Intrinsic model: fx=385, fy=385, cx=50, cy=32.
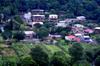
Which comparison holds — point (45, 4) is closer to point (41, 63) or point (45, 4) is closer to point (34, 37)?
point (34, 37)

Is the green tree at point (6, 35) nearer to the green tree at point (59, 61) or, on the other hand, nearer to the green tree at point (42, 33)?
the green tree at point (42, 33)

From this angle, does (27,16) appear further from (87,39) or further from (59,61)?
(59,61)

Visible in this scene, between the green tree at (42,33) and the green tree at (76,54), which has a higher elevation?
the green tree at (76,54)

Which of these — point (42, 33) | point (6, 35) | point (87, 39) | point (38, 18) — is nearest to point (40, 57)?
point (6, 35)

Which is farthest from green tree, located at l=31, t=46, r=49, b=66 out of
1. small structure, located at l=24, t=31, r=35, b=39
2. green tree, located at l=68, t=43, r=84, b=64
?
small structure, located at l=24, t=31, r=35, b=39

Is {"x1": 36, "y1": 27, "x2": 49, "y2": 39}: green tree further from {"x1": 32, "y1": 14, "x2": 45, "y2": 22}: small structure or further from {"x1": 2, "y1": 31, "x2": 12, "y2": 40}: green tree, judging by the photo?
{"x1": 32, "y1": 14, "x2": 45, "y2": 22}: small structure

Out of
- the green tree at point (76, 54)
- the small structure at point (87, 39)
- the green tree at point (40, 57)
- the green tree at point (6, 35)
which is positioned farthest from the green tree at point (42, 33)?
the green tree at point (40, 57)

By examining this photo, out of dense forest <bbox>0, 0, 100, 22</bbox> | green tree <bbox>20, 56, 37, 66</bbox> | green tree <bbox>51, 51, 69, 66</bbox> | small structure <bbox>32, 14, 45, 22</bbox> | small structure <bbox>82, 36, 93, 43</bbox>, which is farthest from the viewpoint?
dense forest <bbox>0, 0, 100, 22</bbox>

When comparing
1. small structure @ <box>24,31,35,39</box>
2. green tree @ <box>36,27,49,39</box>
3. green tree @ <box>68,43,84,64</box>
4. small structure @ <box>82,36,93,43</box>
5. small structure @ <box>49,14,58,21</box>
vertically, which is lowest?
small structure @ <box>49,14,58,21</box>
